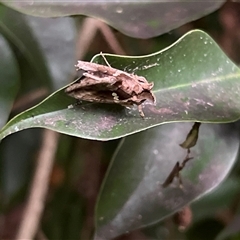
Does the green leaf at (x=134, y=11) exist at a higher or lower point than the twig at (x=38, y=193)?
higher

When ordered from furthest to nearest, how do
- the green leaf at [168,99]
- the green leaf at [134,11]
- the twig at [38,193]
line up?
the twig at [38,193], the green leaf at [134,11], the green leaf at [168,99]

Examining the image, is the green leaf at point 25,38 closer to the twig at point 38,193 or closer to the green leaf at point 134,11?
the green leaf at point 134,11

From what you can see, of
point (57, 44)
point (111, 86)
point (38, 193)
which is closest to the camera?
point (111, 86)

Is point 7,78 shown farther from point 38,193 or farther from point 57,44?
point 38,193

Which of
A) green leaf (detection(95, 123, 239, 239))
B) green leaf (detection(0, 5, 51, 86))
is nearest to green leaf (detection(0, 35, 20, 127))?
green leaf (detection(0, 5, 51, 86))

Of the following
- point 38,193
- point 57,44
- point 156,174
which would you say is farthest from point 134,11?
point 38,193

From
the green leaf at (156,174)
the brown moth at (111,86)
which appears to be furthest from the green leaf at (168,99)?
the green leaf at (156,174)

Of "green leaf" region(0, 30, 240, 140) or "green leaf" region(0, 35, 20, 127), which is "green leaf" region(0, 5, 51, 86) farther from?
"green leaf" region(0, 30, 240, 140)
